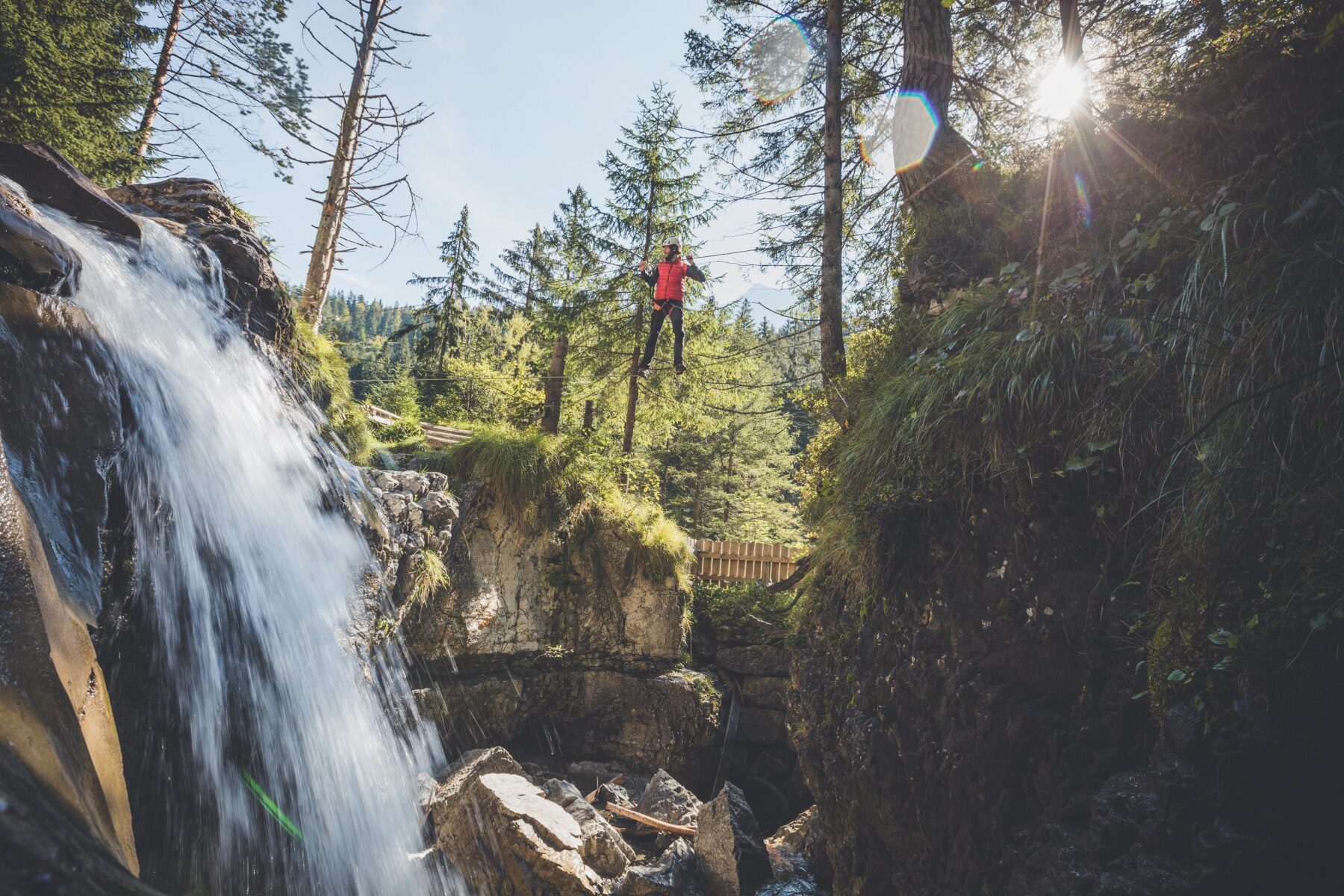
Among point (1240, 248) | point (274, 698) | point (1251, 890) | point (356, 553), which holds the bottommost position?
point (274, 698)

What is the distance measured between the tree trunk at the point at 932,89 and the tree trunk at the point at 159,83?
9.27 metres

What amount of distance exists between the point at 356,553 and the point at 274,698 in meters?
1.45

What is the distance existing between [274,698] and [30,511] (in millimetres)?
2547

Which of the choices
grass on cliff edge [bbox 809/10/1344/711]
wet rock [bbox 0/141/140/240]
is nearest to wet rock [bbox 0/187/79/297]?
wet rock [bbox 0/141/140/240]

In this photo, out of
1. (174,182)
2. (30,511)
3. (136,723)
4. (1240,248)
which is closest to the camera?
(30,511)

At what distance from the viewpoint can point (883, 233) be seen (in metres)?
7.74

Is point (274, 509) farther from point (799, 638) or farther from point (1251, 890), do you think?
point (1251, 890)

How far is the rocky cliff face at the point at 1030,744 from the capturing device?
2203 mm

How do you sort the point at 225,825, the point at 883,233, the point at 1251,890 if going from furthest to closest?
the point at 883,233, the point at 225,825, the point at 1251,890

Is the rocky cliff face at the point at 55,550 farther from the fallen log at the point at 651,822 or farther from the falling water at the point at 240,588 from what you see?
the fallen log at the point at 651,822

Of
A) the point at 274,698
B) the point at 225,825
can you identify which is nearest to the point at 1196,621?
the point at 274,698

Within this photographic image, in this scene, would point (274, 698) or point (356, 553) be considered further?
point (356, 553)

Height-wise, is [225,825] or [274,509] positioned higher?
[274,509]

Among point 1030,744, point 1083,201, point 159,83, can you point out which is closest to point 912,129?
point 1083,201
